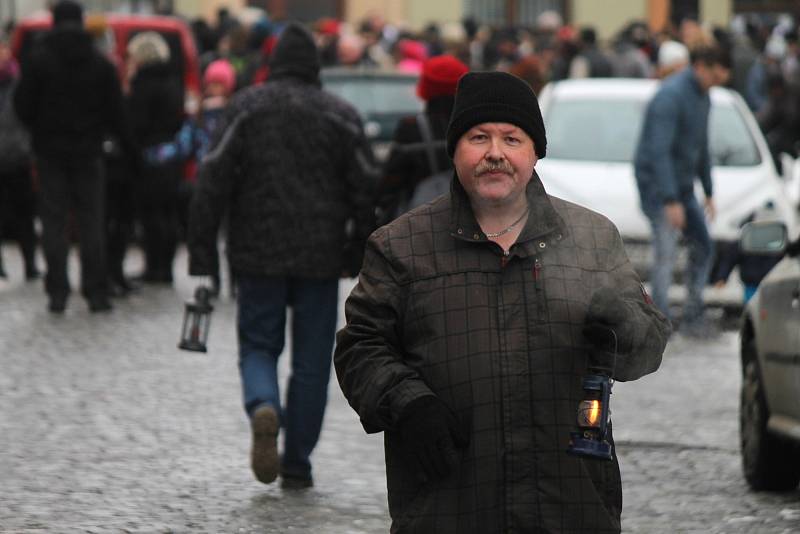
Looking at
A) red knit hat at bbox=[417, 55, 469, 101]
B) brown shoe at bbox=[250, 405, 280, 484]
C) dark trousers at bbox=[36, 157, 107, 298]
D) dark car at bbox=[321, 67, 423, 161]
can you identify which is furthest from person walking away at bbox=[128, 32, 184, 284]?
brown shoe at bbox=[250, 405, 280, 484]

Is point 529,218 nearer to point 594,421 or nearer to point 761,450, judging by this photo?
point 594,421

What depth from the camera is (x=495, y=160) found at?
4230 mm

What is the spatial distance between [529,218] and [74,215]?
366 inches

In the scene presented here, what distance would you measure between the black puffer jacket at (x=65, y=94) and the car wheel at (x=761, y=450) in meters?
6.38

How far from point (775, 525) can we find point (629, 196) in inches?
250

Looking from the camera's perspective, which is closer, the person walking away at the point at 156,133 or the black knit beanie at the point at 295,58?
the black knit beanie at the point at 295,58

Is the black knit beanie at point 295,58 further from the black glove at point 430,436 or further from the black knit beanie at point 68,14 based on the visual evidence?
the black knit beanie at point 68,14

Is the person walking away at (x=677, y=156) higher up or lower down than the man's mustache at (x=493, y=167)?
lower down

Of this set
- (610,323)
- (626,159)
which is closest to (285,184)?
(610,323)

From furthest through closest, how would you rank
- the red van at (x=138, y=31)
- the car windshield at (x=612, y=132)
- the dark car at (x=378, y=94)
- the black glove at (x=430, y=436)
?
1. the red van at (x=138, y=31)
2. the dark car at (x=378, y=94)
3. the car windshield at (x=612, y=132)
4. the black glove at (x=430, y=436)

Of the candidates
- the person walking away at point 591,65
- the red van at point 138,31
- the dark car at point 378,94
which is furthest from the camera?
the person walking away at point 591,65

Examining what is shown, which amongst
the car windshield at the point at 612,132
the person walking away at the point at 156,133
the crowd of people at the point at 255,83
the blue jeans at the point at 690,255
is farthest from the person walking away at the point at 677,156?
the person walking away at the point at 156,133

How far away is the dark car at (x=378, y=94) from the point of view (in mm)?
18125

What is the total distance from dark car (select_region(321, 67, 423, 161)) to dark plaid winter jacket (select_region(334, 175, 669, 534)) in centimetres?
1373
